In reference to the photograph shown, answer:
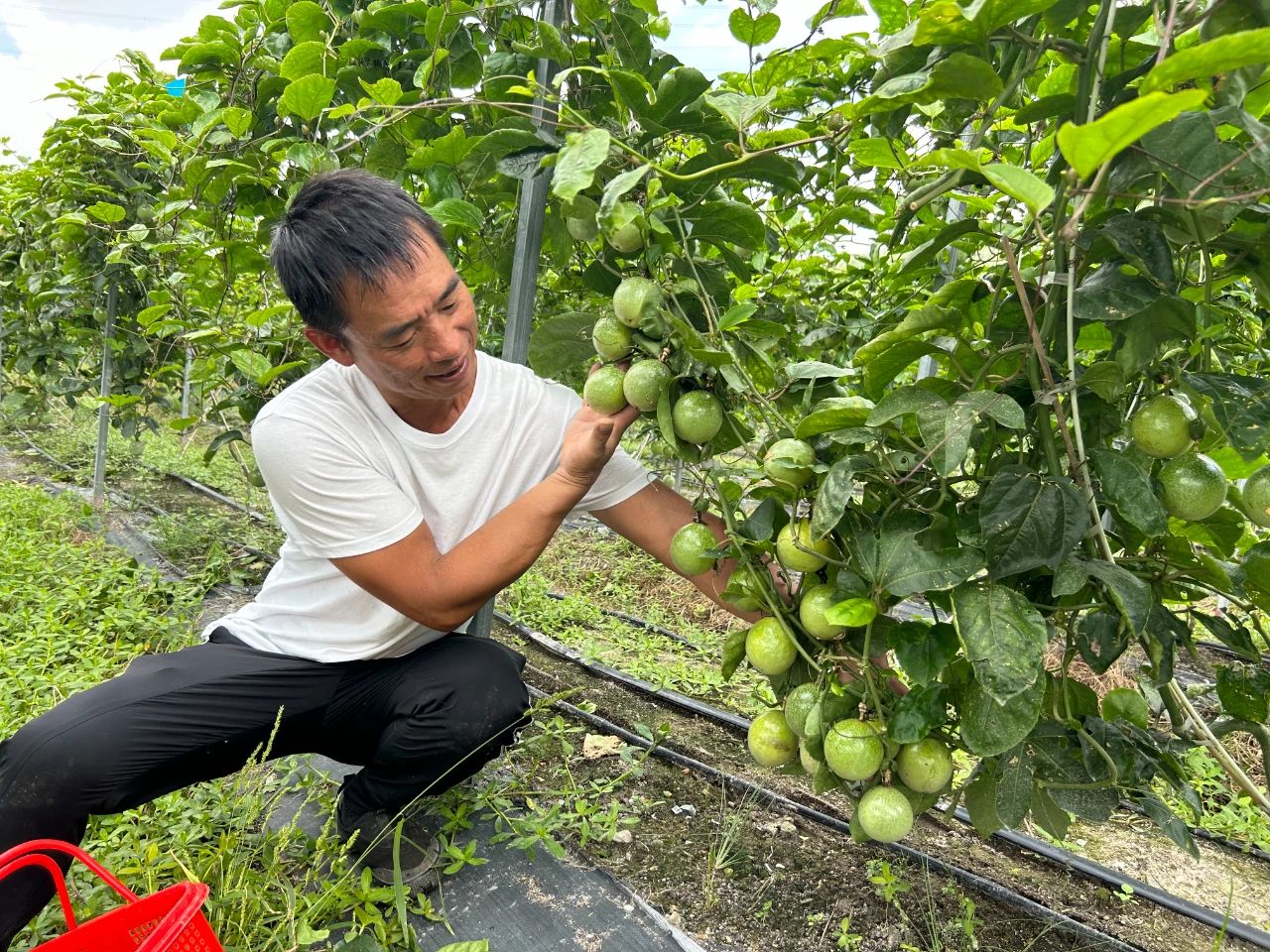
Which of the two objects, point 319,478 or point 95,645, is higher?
point 319,478

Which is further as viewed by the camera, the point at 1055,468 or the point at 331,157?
the point at 331,157

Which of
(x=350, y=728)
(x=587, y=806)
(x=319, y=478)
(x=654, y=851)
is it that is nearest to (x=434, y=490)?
(x=319, y=478)

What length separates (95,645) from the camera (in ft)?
7.62

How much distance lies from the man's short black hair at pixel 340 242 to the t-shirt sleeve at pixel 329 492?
0.65ft

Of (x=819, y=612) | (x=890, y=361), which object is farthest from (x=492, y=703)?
(x=890, y=361)

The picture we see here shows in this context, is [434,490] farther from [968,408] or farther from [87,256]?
[87,256]

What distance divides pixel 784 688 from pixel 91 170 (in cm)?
372

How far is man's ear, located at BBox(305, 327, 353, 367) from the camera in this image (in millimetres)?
1408

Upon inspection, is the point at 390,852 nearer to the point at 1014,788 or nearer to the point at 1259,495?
the point at 1014,788

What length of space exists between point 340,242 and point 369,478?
1.28 feet

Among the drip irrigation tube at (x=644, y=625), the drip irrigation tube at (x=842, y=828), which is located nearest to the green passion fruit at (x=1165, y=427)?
the drip irrigation tube at (x=842, y=828)

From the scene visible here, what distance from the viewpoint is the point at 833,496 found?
88cm

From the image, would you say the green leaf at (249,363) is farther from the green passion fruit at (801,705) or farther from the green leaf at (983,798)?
the green leaf at (983,798)

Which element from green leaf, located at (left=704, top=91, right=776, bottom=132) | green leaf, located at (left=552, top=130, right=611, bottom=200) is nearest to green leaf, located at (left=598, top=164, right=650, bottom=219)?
green leaf, located at (left=552, top=130, right=611, bottom=200)
